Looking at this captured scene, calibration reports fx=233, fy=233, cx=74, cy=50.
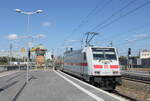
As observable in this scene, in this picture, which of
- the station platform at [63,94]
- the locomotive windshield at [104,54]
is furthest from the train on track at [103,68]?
the station platform at [63,94]

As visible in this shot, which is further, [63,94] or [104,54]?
[104,54]

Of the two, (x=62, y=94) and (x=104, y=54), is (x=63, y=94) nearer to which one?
(x=62, y=94)

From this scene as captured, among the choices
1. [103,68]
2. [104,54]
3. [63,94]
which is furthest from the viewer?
[104,54]

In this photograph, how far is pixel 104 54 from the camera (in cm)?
1745

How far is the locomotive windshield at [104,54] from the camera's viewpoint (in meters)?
17.3

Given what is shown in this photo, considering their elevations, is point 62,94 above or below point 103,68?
below

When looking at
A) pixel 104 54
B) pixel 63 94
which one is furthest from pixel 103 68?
pixel 63 94

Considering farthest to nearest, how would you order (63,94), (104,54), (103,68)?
(104,54) < (103,68) < (63,94)

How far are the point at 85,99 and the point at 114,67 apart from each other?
7.38 meters

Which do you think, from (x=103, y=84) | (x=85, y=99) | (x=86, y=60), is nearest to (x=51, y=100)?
(x=85, y=99)

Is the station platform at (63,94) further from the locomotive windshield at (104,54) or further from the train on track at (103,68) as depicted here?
the locomotive windshield at (104,54)

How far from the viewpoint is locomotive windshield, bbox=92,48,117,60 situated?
17281 mm

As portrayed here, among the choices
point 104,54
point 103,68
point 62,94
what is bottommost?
point 62,94

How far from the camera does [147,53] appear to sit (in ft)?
479
